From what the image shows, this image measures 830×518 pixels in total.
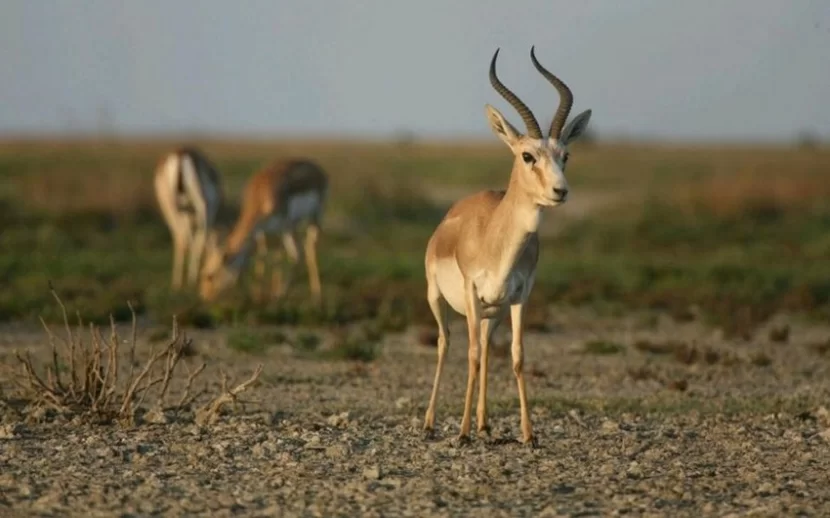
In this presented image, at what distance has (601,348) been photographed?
15.1 metres

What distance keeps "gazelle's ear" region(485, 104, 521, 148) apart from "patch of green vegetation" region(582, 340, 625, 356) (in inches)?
215

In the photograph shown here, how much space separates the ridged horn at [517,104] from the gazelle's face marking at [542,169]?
0.27 feet

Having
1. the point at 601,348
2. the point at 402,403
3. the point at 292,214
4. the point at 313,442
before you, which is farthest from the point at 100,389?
the point at 292,214

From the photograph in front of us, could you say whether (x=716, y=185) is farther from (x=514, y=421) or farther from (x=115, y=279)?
(x=514, y=421)

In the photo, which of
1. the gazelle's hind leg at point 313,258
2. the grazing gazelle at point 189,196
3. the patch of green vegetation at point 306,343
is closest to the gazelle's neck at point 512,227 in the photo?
the patch of green vegetation at point 306,343

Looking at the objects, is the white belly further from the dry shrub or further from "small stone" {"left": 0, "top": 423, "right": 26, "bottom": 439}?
"small stone" {"left": 0, "top": 423, "right": 26, "bottom": 439}

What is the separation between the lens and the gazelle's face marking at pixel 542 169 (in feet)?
29.1

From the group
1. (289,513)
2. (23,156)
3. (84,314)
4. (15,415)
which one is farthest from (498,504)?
(23,156)

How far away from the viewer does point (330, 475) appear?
8578 millimetres

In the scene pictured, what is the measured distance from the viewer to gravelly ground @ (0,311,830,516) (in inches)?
313

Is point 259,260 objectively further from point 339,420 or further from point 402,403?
point 339,420

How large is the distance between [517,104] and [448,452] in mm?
2348

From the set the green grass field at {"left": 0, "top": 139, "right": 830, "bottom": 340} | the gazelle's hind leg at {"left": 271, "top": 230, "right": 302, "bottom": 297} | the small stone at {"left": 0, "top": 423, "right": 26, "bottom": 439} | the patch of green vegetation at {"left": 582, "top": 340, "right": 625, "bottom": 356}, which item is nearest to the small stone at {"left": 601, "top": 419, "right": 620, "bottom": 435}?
the small stone at {"left": 0, "top": 423, "right": 26, "bottom": 439}

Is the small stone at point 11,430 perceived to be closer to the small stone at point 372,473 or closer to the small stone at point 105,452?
the small stone at point 105,452
